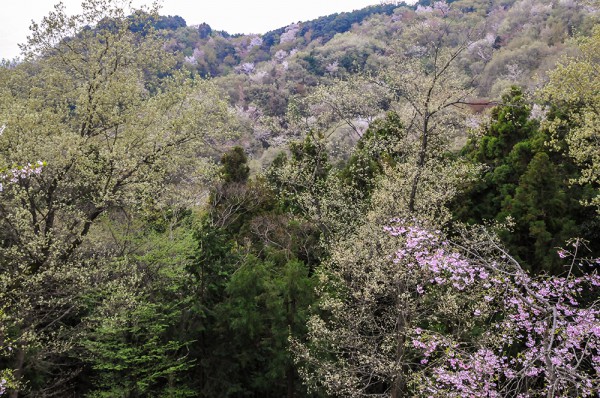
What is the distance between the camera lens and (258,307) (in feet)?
39.4

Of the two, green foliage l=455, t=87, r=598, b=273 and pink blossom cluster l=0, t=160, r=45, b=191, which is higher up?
pink blossom cluster l=0, t=160, r=45, b=191

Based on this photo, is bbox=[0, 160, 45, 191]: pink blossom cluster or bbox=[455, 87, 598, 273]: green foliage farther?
bbox=[455, 87, 598, 273]: green foliage

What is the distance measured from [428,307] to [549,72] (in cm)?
667

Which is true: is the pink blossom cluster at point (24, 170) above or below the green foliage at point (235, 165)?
above

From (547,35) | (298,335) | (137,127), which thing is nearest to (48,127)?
(137,127)

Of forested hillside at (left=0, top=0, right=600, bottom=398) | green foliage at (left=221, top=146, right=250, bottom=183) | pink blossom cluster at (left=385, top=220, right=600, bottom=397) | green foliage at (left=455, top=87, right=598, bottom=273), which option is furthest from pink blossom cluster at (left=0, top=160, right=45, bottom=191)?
green foliage at (left=221, top=146, right=250, bottom=183)

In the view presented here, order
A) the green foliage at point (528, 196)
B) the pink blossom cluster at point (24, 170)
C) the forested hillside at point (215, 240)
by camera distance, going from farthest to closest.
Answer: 1. the green foliage at point (528, 196)
2. the forested hillside at point (215, 240)
3. the pink blossom cluster at point (24, 170)

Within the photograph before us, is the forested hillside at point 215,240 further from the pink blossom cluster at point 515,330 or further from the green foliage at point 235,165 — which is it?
the green foliage at point 235,165

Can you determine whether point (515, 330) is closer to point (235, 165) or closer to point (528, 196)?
point (528, 196)

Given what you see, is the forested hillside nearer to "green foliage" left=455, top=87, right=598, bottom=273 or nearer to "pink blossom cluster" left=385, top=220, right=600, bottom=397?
"green foliage" left=455, top=87, right=598, bottom=273

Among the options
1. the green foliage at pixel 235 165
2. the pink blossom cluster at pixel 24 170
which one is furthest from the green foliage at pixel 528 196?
the green foliage at pixel 235 165

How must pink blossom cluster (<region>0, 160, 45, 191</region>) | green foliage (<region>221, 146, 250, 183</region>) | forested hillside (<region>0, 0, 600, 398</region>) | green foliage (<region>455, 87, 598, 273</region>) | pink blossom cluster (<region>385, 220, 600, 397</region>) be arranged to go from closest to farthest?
pink blossom cluster (<region>385, 220, 600, 397</region>)
pink blossom cluster (<region>0, 160, 45, 191</region>)
forested hillside (<region>0, 0, 600, 398</region>)
green foliage (<region>455, 87, 598, 273</region>)
green foliage (<region>221, 146, 250, 183</region>)

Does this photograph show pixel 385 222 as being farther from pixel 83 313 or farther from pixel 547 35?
pixel 547 35

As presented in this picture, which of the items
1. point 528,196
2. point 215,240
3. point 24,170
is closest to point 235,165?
point 215,240
